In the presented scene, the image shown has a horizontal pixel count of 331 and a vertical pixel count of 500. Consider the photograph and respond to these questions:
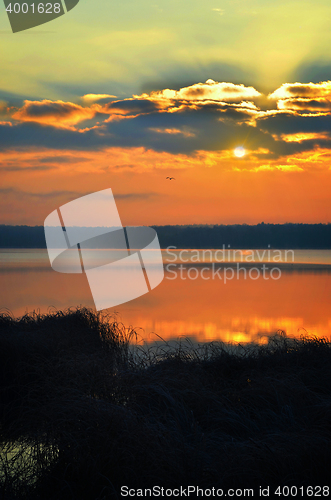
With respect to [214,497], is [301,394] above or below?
below

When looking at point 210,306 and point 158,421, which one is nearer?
point 158,421

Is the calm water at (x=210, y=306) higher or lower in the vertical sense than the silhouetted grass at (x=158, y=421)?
lower

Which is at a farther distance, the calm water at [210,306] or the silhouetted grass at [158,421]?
the calm water at [210,306]

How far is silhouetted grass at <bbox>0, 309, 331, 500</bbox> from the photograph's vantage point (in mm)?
4082

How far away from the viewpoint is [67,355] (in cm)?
775

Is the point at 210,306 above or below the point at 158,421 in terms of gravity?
below

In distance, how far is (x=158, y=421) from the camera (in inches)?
205

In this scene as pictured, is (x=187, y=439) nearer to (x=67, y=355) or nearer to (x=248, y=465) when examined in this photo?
(x=248, y=465)

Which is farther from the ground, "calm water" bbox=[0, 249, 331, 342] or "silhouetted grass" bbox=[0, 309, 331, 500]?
"silhouetted grass" bbox=[0, 309, 331, 500]

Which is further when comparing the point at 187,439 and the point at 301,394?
the point at 301,394

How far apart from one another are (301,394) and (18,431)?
154 inches

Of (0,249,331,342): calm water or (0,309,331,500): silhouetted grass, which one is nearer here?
(0,309,331,500): silhouetted grass

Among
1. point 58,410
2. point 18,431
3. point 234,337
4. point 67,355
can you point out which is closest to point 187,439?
point 58,410

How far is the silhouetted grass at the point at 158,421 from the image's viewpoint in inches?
161
